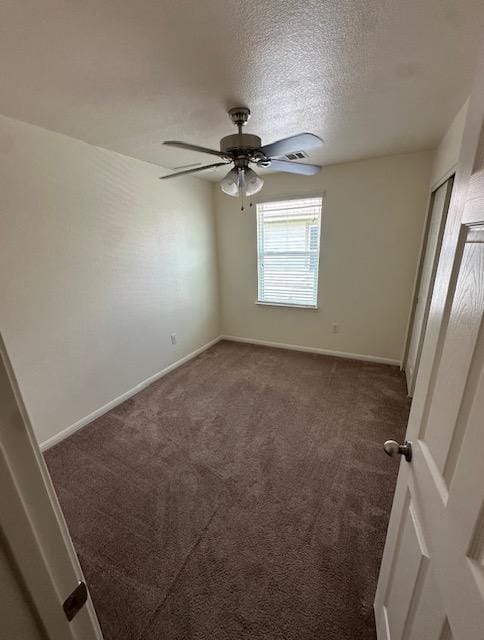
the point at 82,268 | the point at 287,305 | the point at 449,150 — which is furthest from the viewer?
the point at 287,305

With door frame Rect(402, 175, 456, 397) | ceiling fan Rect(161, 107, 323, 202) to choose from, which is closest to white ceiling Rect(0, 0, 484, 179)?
ceiling fan Rect(161, 107, 323, 202)

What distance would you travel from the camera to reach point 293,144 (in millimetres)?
1511

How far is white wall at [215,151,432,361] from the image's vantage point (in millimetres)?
2836

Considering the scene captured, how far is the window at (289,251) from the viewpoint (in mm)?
3402

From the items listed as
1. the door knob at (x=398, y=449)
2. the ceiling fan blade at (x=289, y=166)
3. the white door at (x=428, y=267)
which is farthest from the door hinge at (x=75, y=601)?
the white door at (x=428, y=267)

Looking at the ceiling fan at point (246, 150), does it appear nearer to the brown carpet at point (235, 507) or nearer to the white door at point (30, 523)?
the white door at point (30, 523)

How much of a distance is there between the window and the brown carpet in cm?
143

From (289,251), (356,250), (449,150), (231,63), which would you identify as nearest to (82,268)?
(231,63)

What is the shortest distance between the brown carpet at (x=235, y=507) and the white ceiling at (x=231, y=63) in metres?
2.37

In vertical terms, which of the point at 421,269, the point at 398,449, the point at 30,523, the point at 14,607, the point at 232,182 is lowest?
the point at 398,449

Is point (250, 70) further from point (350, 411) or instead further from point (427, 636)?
point (350, 411)

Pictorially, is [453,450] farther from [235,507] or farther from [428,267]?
[428,267]

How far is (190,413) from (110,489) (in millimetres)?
887

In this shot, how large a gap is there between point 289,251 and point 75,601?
11.7ft
